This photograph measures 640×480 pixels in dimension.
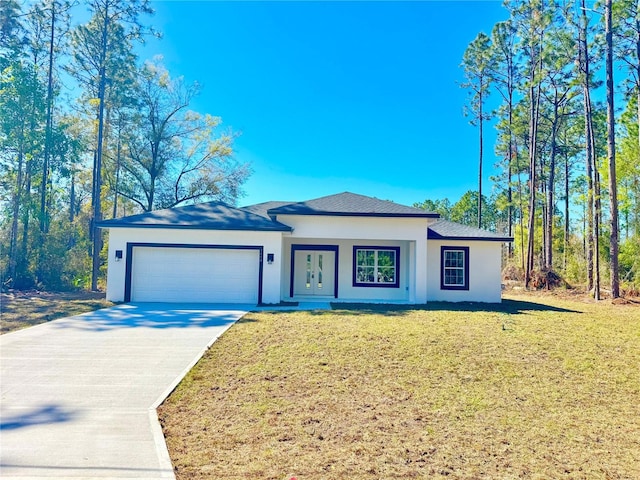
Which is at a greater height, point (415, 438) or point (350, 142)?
point (350, 142)

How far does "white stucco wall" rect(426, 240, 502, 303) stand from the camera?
1482 centimetres

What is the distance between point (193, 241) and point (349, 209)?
5609 mm

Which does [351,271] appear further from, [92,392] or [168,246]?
[92,392]

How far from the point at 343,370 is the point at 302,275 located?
31.1 ft

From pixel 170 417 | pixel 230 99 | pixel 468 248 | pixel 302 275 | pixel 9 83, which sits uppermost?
pixel 230 99

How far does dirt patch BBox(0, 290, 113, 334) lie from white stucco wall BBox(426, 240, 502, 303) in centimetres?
1159

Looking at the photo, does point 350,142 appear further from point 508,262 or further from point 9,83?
point 9,83

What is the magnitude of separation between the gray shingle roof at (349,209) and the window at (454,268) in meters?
2.30

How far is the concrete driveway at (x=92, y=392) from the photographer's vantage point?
336 centimetres

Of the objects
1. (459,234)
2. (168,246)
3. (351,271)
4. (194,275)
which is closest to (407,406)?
(194,275)

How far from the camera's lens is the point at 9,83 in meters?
15.5

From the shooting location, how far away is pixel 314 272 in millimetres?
15250

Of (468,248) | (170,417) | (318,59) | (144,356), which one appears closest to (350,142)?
(318,59)

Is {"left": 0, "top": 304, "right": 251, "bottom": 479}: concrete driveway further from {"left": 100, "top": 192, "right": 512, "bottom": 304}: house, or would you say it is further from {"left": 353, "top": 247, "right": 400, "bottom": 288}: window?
{"left": 353, "top": 247, "right": 400, "bottom": 288}: window
